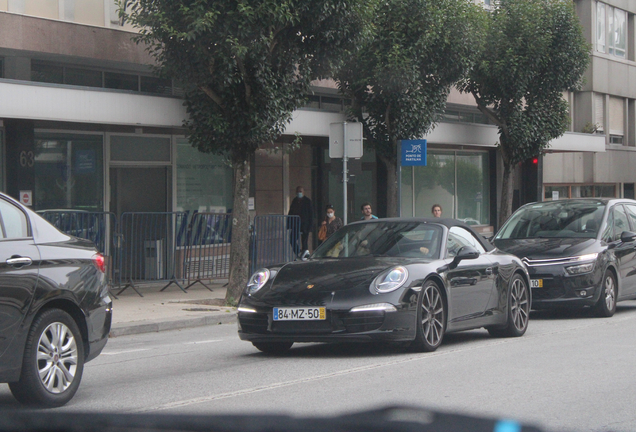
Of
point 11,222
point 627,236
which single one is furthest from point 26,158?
point 627,236

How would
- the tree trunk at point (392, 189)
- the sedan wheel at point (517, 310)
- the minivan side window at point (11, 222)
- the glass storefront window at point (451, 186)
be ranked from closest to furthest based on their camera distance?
the minivan side window at point (11, 222) → the sedan wheel at point (517, 310) → the tree trunk at point (392, 189) → the glass storefront window at point (451, 186)

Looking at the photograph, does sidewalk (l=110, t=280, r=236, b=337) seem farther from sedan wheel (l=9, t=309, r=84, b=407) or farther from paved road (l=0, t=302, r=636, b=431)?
sedan wheel (l=9, t=309, r=84, b=407)

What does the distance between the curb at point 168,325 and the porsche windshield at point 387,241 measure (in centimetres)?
329

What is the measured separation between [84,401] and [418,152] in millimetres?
12536

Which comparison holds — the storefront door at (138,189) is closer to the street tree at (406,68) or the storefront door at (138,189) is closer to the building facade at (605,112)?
the street tree at (406,68)

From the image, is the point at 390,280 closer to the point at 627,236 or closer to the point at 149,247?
the point at 627,236

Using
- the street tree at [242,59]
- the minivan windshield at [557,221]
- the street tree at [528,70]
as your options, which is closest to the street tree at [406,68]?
the street tree at [528,70]

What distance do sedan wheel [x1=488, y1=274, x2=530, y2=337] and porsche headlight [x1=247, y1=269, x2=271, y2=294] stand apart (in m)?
2.81

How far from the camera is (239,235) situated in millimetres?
14273

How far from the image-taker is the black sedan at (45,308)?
5.75 meters

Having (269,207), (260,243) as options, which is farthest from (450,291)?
(269,207)

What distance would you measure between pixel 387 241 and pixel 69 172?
8.94m

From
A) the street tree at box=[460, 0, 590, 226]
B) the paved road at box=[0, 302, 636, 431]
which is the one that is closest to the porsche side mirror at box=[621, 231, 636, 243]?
the paved road at box=[0, 302, 636, 431]

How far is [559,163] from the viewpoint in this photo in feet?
109
